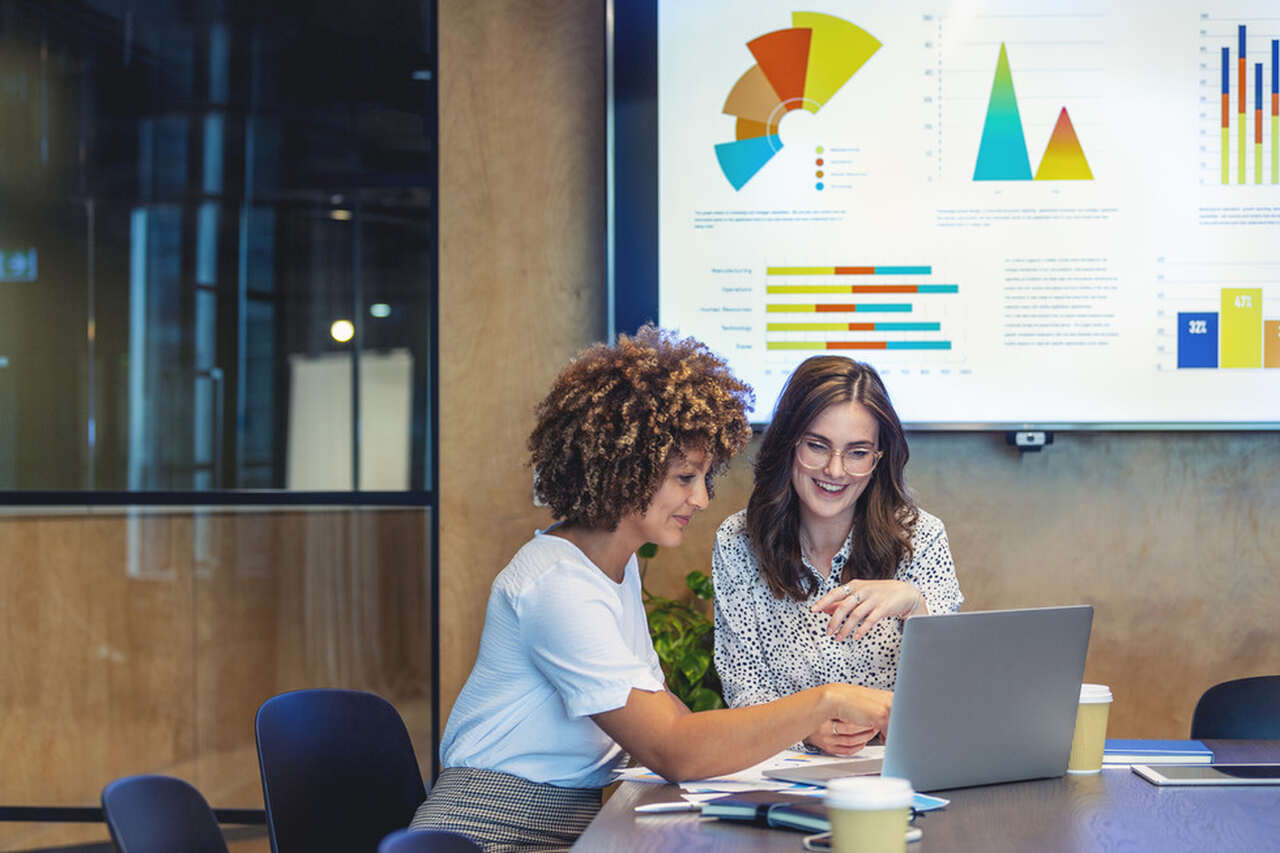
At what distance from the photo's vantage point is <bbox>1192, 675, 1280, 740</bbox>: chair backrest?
2.17 meters

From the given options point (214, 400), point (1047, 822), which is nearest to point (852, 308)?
point (1047, 822)

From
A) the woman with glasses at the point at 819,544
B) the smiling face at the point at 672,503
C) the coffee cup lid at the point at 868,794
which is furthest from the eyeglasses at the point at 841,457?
the coffee cup lid at the point at 868,794

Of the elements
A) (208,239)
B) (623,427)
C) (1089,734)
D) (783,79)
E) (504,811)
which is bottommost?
(504,811)

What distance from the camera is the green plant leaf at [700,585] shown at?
2.75 metres

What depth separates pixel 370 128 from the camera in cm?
313

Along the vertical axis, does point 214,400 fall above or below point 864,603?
above

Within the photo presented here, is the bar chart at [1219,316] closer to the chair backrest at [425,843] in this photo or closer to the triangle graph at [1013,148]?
the triangle graph at [1013,148]

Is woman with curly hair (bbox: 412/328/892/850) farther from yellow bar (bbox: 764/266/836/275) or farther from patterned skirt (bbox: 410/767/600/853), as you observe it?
yellow bar (bbox: 764/266/836/275)

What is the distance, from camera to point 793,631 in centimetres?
218

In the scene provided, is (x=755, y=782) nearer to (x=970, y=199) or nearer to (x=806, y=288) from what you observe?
(x=806, y=288)

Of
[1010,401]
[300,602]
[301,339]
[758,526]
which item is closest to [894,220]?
[1010,401]

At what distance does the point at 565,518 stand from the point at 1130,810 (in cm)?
89

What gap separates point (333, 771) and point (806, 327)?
1.55 meters

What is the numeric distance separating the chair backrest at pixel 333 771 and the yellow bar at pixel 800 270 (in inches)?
57.0
